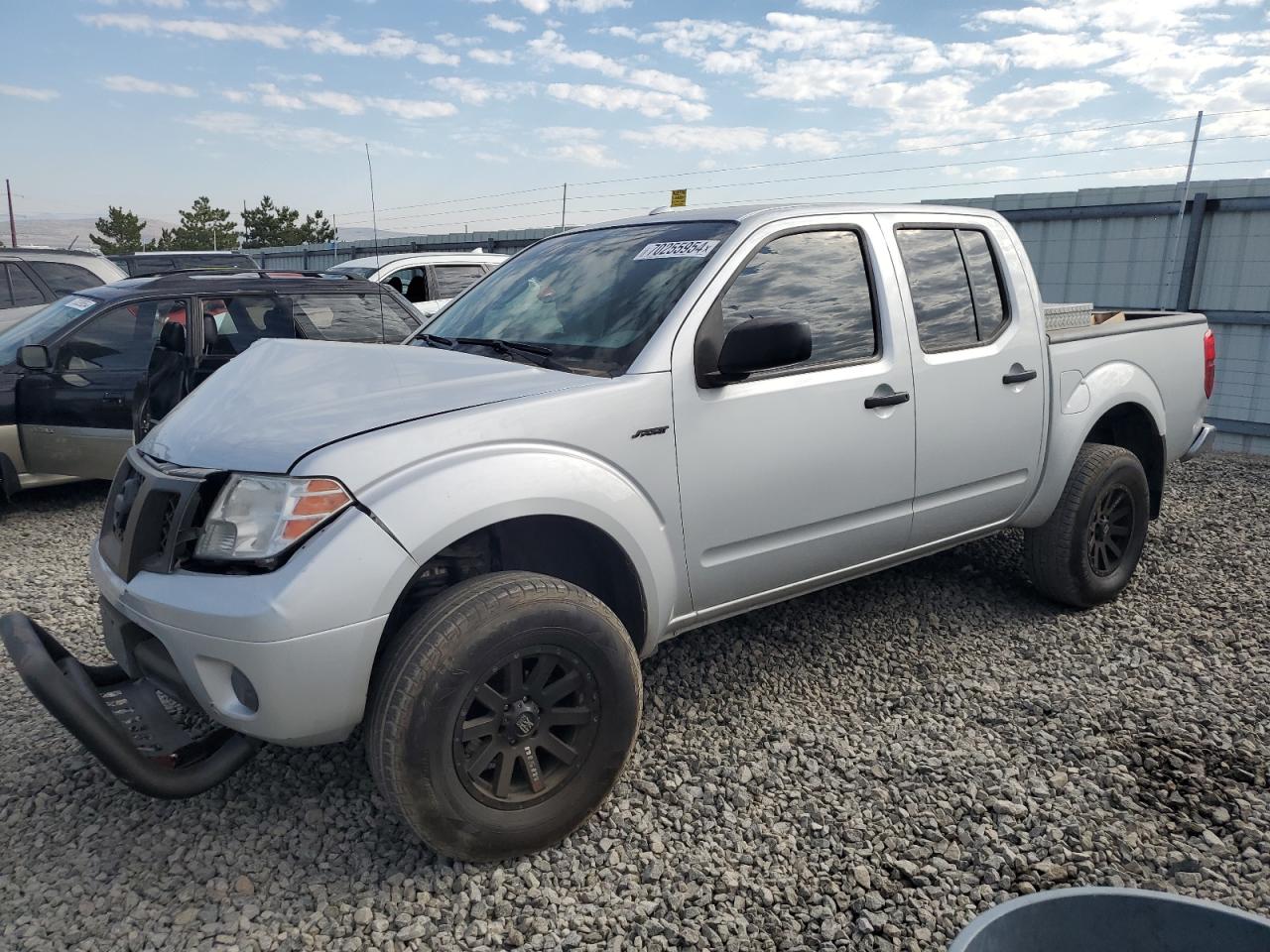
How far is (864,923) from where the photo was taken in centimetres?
249

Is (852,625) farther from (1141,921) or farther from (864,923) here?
(1141,921)

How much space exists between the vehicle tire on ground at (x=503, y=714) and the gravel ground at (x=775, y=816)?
0.20 m

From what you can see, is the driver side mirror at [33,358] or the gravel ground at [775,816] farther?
the driver side mirror at [33,358]

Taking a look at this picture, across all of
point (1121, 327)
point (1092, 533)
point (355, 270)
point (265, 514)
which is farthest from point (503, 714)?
point (355, 270)

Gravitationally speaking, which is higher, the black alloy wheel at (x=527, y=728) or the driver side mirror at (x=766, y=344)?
the driver side mirror at (x=766, y=344)

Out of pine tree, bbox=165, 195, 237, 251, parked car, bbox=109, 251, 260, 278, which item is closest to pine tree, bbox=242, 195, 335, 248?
pine tree, bbox=165, 195, 237, 251

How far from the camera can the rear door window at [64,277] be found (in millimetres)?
9531

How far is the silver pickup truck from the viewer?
2426 mm

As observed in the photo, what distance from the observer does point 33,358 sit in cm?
600

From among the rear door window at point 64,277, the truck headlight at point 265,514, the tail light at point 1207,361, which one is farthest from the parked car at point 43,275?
the tail light at point 1207,361

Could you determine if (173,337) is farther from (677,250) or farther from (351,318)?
(677,250)

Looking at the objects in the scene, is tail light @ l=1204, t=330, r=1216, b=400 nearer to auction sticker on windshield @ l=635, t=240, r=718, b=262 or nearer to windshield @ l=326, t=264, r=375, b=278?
auction sticker on windshield @ l=635, t=240, r=718, b=262

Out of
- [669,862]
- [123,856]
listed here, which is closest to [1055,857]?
[669,862]

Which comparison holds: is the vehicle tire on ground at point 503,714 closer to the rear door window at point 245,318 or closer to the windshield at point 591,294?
the windshield at point 591,294
